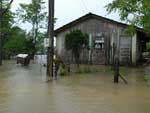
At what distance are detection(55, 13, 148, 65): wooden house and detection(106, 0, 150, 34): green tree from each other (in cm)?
1880

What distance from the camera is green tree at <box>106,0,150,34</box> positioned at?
16706 mm

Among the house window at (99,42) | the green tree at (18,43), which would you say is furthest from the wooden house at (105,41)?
the green tree at (18,43)

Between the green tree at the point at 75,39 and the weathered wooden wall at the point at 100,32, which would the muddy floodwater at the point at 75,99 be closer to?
the green tree at the point at 75,39

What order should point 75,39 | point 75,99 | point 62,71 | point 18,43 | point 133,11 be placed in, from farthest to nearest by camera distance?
point 18,43, point 75,39, point 62,71, point 133,11, point 75,99

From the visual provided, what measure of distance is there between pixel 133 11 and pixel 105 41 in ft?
68.9

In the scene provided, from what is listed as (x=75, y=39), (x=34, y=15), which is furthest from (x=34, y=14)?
(x=75, y=39)

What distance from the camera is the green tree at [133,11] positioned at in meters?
16.7

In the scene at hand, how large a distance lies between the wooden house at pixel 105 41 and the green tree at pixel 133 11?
740 inches

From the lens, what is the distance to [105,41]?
38.7m

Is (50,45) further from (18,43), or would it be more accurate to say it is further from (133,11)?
(18,43)

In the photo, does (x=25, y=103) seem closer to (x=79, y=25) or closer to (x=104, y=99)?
(x=104, y=99)

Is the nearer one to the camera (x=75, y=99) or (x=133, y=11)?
(x=75, y=99)

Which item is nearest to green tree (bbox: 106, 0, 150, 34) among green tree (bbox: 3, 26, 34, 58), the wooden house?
the wooden house

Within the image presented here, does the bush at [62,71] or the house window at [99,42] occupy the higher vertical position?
the house window at [99,42]
